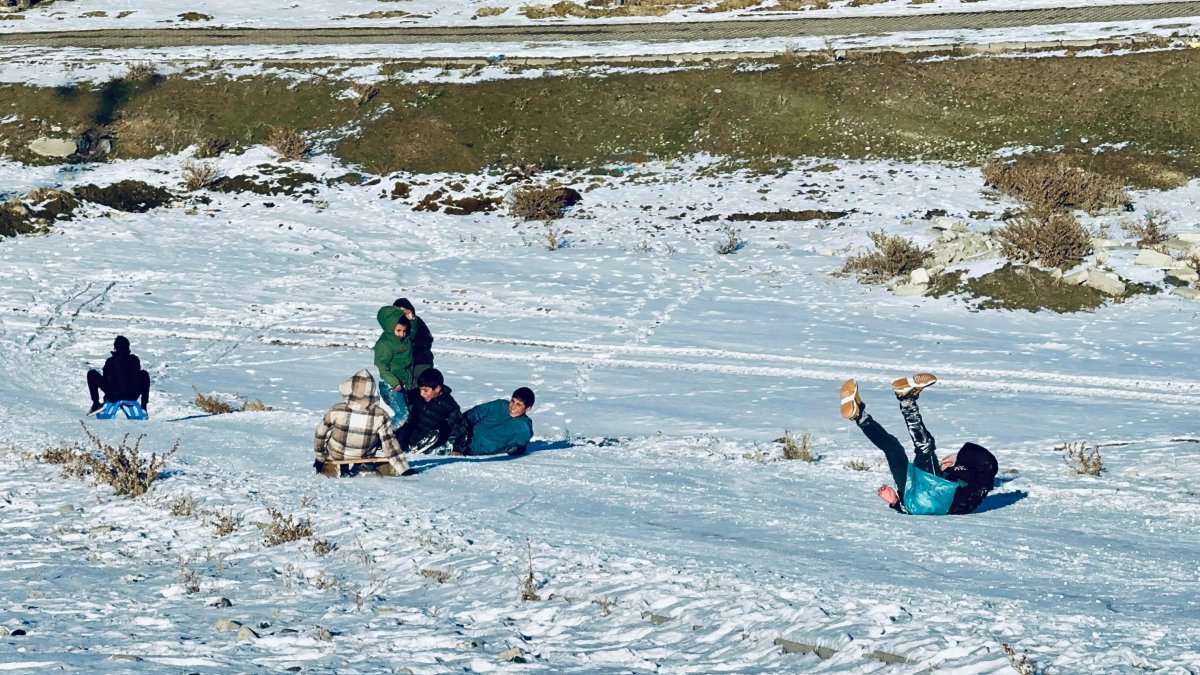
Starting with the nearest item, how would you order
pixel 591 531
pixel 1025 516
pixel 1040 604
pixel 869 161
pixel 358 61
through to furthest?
pixel 1040 604, pixel 591 531, pixel 1025 516, pixel 869 161, pixel 358 61

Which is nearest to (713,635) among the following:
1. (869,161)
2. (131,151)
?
(869,161)

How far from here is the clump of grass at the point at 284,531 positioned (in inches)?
341

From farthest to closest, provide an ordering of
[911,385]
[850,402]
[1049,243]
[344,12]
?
[344,12]
[1049,243]
[911,385]
[850,402]

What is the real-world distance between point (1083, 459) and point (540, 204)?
54.5 feet

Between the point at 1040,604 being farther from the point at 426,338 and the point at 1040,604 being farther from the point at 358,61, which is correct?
the point at 358,61

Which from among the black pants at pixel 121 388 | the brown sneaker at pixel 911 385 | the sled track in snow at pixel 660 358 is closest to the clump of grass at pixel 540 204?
the sled track in snow at pixel 660 358

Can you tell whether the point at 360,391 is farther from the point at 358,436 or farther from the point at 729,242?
the point at 729,242

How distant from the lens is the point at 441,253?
25016 millimetres

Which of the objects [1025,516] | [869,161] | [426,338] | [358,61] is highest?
[358,61]

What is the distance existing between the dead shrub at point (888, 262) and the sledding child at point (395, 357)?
35.5 feet

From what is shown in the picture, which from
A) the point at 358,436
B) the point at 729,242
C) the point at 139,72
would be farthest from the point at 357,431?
the point at 139,72

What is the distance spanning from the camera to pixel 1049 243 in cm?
2141

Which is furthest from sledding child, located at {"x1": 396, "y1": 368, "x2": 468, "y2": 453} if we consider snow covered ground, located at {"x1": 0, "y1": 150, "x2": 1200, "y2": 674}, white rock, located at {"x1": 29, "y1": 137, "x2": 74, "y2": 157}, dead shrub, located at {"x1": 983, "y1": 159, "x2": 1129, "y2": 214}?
white rock, located at {"x1": 29, "y1": 137, "x2": 74, "y2": 157}

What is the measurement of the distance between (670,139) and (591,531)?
21201 millimetres
